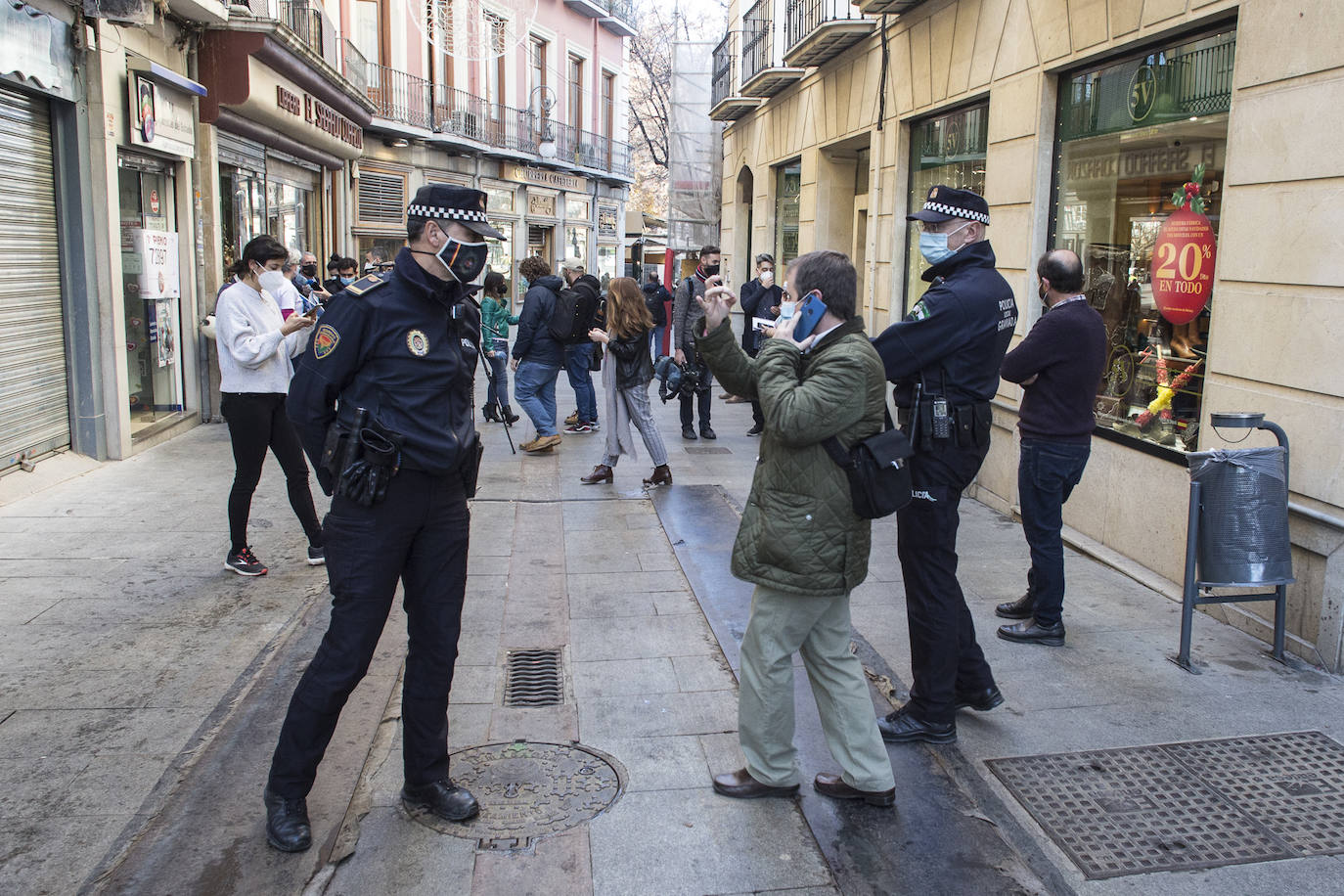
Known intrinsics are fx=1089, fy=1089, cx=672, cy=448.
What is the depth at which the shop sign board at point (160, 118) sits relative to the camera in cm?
924

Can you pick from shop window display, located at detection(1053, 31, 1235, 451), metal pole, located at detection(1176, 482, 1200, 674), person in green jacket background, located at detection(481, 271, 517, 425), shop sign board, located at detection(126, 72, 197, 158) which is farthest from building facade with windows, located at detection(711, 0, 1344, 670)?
shop sign board, located at detection(126, 72, 197, 158)

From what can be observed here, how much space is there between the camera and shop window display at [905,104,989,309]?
908 centimetres

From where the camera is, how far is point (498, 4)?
25156mm

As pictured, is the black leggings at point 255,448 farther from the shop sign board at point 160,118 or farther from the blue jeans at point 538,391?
the shop sign board at point 160,118

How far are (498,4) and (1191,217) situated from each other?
22078 mm

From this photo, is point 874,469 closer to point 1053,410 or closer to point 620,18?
point 1053,410

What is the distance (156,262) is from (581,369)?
4146 mm

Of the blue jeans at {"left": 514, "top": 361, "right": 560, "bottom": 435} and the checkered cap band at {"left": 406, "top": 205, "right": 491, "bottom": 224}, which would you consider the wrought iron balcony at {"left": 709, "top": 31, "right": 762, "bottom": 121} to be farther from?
the checkered cap band at {"left": 406, "top": 205, "right": 491, "bottom": 224}

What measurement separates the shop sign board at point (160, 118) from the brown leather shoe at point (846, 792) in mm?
8378

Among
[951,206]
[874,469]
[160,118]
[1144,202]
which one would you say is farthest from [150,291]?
[874,469]

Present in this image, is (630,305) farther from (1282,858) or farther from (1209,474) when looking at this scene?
(1282,858)

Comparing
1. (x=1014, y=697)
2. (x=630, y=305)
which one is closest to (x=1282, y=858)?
(x=1014, y=697)

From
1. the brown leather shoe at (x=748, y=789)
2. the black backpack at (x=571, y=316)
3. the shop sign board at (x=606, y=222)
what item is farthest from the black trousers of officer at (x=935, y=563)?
the shop sign board at (x=606, y=222)

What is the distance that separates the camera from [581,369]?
11.5 m
